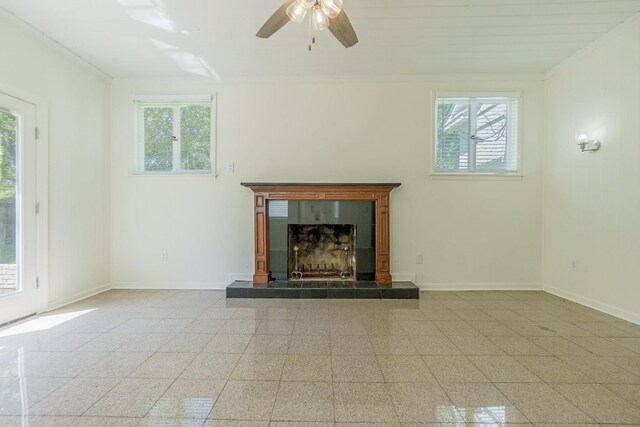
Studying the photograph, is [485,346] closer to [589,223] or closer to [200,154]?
[589,223]

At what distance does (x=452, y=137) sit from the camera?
392cm

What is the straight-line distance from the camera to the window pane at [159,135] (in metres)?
3.98

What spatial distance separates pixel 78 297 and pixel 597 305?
5739 millimetres

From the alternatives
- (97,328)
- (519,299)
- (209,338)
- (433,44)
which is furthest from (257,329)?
(433,44)

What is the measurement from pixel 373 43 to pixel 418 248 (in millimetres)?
2491

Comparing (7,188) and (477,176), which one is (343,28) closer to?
(477,176)

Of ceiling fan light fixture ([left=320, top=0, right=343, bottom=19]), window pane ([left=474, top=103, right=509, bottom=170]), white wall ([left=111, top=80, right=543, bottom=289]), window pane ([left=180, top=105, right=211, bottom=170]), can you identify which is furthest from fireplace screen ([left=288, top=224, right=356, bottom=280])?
ceiling fan light fixture ([left=320, top=0, right=343, bottom=19])

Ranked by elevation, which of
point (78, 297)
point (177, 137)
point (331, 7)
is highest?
point (331, 7)

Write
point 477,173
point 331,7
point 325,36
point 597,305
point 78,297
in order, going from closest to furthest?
1. point 331,7
2. point 325,36
3. point 597,305
4. point 78,297
5. point 477,173

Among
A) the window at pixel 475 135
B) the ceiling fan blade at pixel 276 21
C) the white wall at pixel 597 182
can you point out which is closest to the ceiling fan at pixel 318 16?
the ceiling fan blade at pixel 276 21

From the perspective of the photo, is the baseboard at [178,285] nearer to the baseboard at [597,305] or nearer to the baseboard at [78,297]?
the baseboard at [78,297]

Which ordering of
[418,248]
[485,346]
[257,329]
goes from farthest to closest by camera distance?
[418,248]
[257,329]
[485,346]

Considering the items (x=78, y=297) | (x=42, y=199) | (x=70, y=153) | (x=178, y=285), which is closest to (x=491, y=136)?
(x=178, y=285)

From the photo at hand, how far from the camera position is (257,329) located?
2.59 metres
